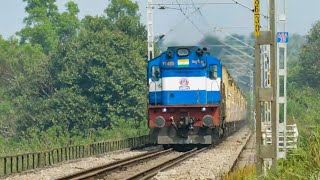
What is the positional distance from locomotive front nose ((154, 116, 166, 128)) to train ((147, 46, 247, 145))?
0.11 metres

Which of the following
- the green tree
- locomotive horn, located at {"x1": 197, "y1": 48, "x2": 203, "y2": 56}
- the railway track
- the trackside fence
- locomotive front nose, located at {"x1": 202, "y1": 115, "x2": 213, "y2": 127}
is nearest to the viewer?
the railway track

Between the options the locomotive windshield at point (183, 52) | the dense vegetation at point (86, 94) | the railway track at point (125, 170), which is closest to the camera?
the railway track at point (125, 170)

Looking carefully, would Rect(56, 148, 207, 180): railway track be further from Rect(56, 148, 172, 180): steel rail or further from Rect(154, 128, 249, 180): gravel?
Rect(154, 128, 249, 180): gravel

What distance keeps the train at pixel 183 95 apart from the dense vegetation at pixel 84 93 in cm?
1907

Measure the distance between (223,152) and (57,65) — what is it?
34706mm

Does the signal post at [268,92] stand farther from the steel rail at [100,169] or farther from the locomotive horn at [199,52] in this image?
the locomotive horn at [199,52]

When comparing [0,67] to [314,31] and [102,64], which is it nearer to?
[102,64]

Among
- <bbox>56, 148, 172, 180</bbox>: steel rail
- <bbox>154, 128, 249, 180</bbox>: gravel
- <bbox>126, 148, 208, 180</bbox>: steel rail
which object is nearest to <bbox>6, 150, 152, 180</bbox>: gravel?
<bbox>56, 148, 172, 180</bbox>: steel rail

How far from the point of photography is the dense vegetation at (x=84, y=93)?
52.4 meters

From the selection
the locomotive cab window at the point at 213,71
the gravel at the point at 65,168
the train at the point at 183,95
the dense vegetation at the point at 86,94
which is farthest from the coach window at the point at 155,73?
the dense vegetation at the point at 86,94

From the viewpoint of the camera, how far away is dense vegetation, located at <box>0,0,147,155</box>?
5244 cm

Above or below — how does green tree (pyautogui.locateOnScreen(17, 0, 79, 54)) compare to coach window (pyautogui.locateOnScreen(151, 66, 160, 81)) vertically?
above

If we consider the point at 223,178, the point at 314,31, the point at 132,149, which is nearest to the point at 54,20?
the point at 314,31

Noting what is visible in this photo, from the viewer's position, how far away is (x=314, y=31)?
8619 centimetres
